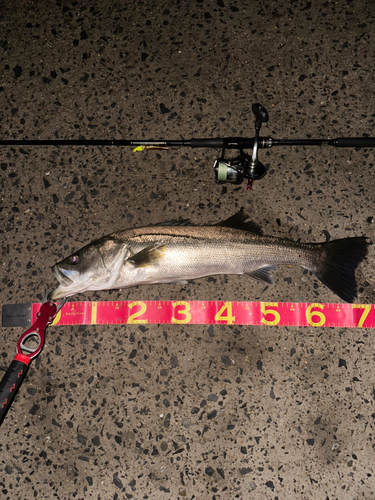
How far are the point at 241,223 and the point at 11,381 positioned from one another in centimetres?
224

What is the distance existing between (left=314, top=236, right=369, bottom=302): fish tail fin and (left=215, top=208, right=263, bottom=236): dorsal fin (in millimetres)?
558

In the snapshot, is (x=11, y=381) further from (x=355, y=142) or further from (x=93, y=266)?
(x=355, y=142)

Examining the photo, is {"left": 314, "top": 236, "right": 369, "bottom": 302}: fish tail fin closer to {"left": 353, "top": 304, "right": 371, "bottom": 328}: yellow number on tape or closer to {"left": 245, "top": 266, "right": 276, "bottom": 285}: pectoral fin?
{"left": 353, "top": 304, "right": 371, "bottom": 328}: yellow number on tape

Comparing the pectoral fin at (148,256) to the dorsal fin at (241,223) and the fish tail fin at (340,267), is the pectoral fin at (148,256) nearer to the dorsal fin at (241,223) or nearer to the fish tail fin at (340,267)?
the dorsal fin at (241,223)

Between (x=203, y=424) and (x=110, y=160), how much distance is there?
2.51m

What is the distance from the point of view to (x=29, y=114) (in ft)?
10.3

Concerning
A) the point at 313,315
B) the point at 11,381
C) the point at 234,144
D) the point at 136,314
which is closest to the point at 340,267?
the point at 313,315

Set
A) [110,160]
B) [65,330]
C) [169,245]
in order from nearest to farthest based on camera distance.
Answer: [169,245] → [65,330] → [110,160]

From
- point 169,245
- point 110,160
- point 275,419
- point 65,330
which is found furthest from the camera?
point 110,160

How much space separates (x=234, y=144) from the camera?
2.66 meters

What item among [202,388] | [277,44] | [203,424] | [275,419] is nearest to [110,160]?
[277,44]

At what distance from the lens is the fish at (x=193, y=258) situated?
2.47 m

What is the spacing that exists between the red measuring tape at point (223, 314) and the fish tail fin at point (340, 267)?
10.5 inches

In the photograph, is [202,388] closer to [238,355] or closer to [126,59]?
[238,355]
